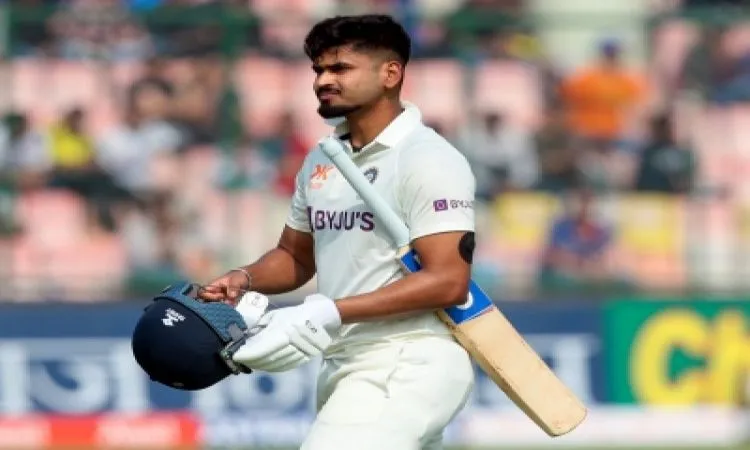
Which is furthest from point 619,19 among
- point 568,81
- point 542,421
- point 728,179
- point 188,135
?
point 542,421

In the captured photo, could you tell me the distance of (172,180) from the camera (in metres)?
12.4

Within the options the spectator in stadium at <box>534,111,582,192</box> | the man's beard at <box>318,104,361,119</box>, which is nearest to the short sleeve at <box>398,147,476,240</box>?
the man's beard at <box>318,104,361,119</box>

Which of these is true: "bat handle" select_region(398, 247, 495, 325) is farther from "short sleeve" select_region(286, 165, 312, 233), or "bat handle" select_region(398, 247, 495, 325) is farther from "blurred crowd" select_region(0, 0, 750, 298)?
"blurred crowd" select_region(0, 0, 750, 298)

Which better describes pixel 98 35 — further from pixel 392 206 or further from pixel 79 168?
pixel 392 206

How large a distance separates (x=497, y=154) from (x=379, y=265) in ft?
24.8

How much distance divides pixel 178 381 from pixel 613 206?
8.02 metres

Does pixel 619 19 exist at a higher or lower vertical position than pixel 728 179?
higher

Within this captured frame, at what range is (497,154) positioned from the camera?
12773 millimetres

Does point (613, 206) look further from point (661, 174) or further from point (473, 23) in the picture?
point (473, 23)

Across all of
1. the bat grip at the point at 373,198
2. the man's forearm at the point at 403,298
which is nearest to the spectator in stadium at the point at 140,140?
the bat grip at the point at 373,198

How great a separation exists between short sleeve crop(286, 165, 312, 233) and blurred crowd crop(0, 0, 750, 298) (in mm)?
6383

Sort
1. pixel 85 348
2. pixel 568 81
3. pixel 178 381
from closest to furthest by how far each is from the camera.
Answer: pixel 178 381, pixel 85 348, pixel 568 81

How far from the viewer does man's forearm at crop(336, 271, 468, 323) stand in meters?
5.04

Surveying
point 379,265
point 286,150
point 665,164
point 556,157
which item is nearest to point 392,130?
point 379,265
